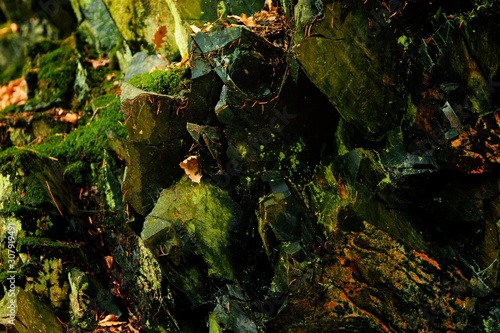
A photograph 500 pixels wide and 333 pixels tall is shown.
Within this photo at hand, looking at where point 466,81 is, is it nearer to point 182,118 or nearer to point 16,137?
point 182,118

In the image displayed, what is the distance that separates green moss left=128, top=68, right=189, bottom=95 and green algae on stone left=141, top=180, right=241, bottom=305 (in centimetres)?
127

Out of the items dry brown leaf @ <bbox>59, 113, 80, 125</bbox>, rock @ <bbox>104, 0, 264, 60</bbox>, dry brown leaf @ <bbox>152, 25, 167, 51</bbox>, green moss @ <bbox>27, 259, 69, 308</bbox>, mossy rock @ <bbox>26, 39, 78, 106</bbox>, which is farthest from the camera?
mossy rock @ <bbox>26, 39, 78, 106</bbox>

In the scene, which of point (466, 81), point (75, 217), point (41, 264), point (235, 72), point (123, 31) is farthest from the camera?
point (123, 31)

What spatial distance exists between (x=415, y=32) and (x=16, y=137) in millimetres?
6697

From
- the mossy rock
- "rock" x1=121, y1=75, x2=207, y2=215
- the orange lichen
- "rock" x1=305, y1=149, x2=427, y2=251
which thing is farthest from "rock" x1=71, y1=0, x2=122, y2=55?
the orange lichen

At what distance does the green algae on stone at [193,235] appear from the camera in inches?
215

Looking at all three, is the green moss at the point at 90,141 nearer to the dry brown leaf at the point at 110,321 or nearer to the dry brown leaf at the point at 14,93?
the dry brown leaf at the point at 14,93

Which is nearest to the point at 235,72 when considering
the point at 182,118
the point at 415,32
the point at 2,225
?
the point at 182,118

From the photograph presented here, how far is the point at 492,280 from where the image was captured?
5141mm

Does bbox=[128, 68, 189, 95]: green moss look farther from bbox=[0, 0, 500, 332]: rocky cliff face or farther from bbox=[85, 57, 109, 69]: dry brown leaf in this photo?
bbox=[85, 57, 109, 69]: dry brown leaf

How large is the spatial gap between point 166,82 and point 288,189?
220 centimetres

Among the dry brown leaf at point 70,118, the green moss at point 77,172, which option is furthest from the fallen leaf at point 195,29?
the dry brown leaf at point 70,118

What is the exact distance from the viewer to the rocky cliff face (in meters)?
5.03

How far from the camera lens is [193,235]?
551 centimetres
